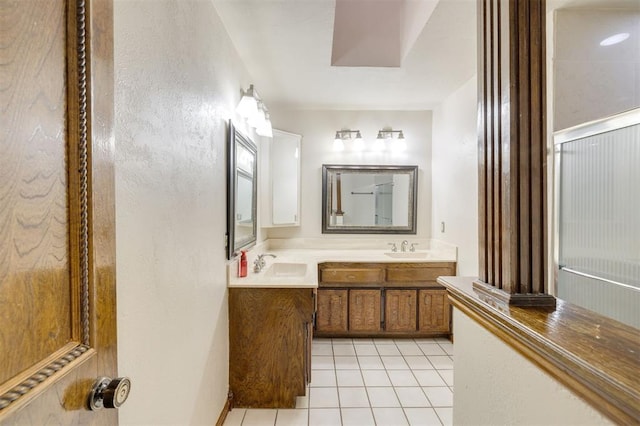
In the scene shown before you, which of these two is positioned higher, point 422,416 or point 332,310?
point 332,310

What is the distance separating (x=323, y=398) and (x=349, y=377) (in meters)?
0.33

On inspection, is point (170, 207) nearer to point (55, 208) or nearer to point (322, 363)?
point (55, 208)

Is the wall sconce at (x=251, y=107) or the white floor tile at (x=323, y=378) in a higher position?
the wall sconce at (x=251, y=107)

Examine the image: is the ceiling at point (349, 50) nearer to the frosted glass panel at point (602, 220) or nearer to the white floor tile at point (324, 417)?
the frosted glass panel at point (602, 220)

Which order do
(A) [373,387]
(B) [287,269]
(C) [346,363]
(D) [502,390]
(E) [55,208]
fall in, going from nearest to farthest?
(E) [55,208]
(D) [502,390]
(A) [373,387]
(C) [346,363]
(B) [287,269]

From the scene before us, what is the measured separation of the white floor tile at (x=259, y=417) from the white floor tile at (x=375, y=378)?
0.75 m

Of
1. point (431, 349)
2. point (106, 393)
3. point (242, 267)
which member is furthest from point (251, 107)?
point (431, 349)

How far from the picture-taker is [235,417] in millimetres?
1960

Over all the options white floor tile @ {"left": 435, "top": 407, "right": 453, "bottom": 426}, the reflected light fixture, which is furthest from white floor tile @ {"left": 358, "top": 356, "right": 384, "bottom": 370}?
the reflected light fixture

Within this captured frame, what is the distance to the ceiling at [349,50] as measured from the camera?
1750mm

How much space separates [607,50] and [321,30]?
160cm

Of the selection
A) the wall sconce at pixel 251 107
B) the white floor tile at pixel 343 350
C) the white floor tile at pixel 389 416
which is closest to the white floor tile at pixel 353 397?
the white floor tile at pixel 389 416

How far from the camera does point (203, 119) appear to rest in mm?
1544

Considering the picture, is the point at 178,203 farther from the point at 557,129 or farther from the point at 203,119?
the point at 557,129
